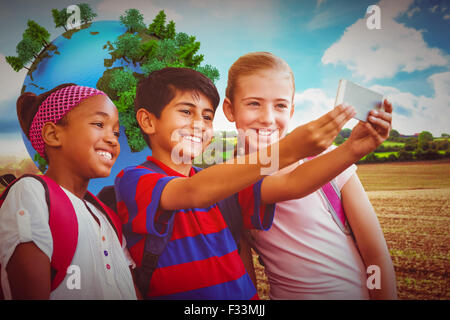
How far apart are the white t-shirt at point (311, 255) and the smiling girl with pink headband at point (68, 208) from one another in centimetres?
49

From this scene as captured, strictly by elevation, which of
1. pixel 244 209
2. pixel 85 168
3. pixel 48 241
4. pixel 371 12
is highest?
pixel 371 12

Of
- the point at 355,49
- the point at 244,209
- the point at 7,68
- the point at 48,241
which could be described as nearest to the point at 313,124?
the point at 244,209

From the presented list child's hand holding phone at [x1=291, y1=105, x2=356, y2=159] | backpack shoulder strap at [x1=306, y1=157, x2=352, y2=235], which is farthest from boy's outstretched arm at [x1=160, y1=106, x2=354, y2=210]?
backpack shoulder strap at [x1=306, y1=157, x2=352, y2=235]

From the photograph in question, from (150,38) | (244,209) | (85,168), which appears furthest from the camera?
(150,38)

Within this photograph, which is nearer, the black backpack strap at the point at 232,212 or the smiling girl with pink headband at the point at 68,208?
the smiling girl with pink headband at the point at 68,208

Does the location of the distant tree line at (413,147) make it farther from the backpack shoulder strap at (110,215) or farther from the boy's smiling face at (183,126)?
the backpack shoulder strap at (110,215)

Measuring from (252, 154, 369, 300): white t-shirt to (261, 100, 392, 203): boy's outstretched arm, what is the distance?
0.36 feet

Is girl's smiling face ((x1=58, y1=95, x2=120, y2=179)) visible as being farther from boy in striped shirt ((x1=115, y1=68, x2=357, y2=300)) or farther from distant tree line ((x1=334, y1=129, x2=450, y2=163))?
distant tree line ((x1=334, y1=129, x2=450, y2=163))

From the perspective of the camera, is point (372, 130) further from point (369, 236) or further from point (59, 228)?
point (59, 228)

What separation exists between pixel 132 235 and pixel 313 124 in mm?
630

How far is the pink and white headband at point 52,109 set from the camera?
0.85 metres

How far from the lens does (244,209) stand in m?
0.96

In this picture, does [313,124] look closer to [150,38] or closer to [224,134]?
[224,134]

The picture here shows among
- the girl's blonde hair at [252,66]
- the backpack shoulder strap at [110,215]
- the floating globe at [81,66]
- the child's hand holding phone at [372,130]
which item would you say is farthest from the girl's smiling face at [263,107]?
the backpack shoulder strap at [110,215]
